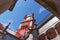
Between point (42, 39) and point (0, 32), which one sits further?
point (0, 32)

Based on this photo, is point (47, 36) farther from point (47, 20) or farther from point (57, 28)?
point (47, 20)

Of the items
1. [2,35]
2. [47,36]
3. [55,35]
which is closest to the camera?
[55,35]

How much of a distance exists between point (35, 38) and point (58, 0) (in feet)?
35.8

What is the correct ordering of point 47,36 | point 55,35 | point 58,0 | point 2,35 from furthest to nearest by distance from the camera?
1. point 2,35
2. point 47,36
3. point 55,35
4. point 58,0

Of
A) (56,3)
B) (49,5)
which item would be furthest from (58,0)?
(49,5)

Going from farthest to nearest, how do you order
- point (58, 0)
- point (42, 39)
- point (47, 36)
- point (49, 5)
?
point (42, 39), point (47, 36), point (49, 5), point (58, 0)

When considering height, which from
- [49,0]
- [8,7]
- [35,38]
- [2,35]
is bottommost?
[2,35]

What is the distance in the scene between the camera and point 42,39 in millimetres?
14070

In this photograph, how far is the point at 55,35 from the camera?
11750mm

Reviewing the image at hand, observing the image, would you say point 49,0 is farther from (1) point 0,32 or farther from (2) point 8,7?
(1) point 0,32

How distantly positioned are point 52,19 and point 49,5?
7973mm

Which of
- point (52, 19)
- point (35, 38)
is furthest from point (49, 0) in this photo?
point (35, 38)

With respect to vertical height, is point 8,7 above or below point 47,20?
above

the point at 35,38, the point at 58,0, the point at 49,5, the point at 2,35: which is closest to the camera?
the point at 58,0
